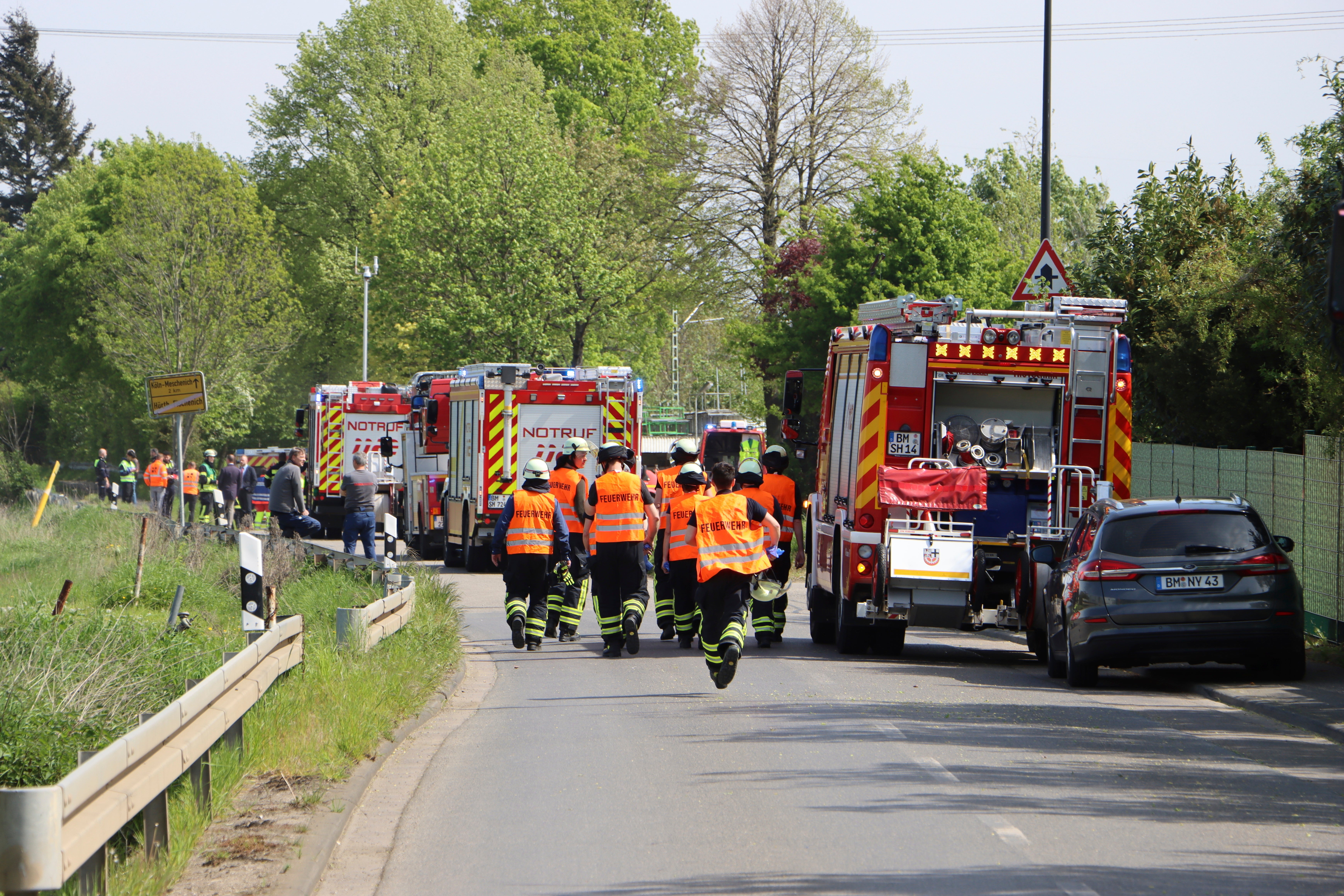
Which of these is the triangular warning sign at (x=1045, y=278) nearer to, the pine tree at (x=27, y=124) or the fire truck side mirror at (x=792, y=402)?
the fire truck side mirror at (x=792, y=402)

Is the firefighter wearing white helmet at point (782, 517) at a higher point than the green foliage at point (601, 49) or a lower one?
lower

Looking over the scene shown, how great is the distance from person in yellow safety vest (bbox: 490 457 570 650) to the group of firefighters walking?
0.01 m

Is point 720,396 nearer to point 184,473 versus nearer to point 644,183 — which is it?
point 644,183

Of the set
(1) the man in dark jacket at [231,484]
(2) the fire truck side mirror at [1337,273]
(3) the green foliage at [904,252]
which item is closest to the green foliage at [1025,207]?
(3) the green foliage at [904,252]

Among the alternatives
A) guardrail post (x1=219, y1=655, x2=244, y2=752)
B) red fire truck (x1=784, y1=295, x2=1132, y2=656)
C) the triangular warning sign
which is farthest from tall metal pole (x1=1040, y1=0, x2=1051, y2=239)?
guardrail post (x1=219, y1=655, x2=244, y2=752)

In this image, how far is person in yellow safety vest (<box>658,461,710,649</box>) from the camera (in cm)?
1294

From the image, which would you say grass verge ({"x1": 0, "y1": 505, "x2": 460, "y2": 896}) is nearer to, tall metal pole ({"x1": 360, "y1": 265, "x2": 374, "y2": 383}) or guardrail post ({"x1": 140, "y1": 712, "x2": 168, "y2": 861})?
guardrail post ({"x1": 140, "y1": 712, "x2": 168, "y2": 861})

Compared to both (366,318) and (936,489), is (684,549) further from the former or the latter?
(366,318)

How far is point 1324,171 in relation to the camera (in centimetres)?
1291

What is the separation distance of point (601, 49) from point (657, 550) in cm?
4563

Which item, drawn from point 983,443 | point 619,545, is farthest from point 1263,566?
point 619,545

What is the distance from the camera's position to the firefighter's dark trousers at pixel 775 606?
15039 millimetres

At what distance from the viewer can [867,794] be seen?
26.1 feet

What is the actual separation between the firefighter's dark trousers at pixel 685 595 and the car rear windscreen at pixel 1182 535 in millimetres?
3374
